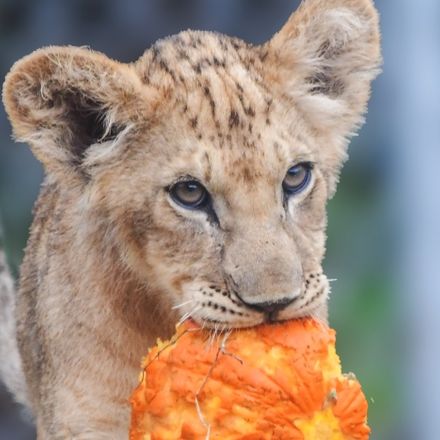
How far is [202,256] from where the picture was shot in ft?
11.0

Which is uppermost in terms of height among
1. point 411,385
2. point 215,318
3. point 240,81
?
point 240,81

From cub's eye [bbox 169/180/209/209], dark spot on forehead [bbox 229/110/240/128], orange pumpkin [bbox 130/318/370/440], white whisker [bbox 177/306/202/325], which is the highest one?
dark spot on forehead [bbox 229/110/240/128]

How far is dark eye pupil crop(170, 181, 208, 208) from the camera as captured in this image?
11.1ft

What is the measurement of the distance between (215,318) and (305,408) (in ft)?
0.86

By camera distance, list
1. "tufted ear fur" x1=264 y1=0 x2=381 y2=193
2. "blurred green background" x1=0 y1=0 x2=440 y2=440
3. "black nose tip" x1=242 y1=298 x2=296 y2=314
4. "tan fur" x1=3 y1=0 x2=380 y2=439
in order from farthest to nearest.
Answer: "blurred green background" x1=0 y1=0 x2=440 y2=440
"tufted ear fur" x1=264 y1=0 x2=381 y2=193
"tan fur" x1=3 y1=0 x2=380 y2=439
"black nose tip" x1=242 y1=298 x2=296 y2=314

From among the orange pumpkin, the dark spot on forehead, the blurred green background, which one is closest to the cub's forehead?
the dark spot on forehead

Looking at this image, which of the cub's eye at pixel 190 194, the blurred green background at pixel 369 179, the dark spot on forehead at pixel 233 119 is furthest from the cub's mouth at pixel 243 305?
the blurred green background at pixel 369 179

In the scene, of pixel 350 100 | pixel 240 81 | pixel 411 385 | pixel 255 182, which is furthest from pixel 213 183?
pixel 411 385

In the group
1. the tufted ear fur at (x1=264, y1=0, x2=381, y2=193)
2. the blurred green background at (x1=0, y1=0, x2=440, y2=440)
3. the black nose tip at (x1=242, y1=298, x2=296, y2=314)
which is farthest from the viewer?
the blurred green background at (x1=0, y1=0, x2=440, y2=440)

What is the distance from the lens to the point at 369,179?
18.7 feet

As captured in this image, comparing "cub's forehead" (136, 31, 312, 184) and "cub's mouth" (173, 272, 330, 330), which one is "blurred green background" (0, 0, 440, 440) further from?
"cub's mouth" (173, 272, 330, 330)

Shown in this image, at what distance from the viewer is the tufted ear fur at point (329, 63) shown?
366cm

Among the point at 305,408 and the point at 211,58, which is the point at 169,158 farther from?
the point at 305,408

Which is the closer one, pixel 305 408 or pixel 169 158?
pixel 305 408
